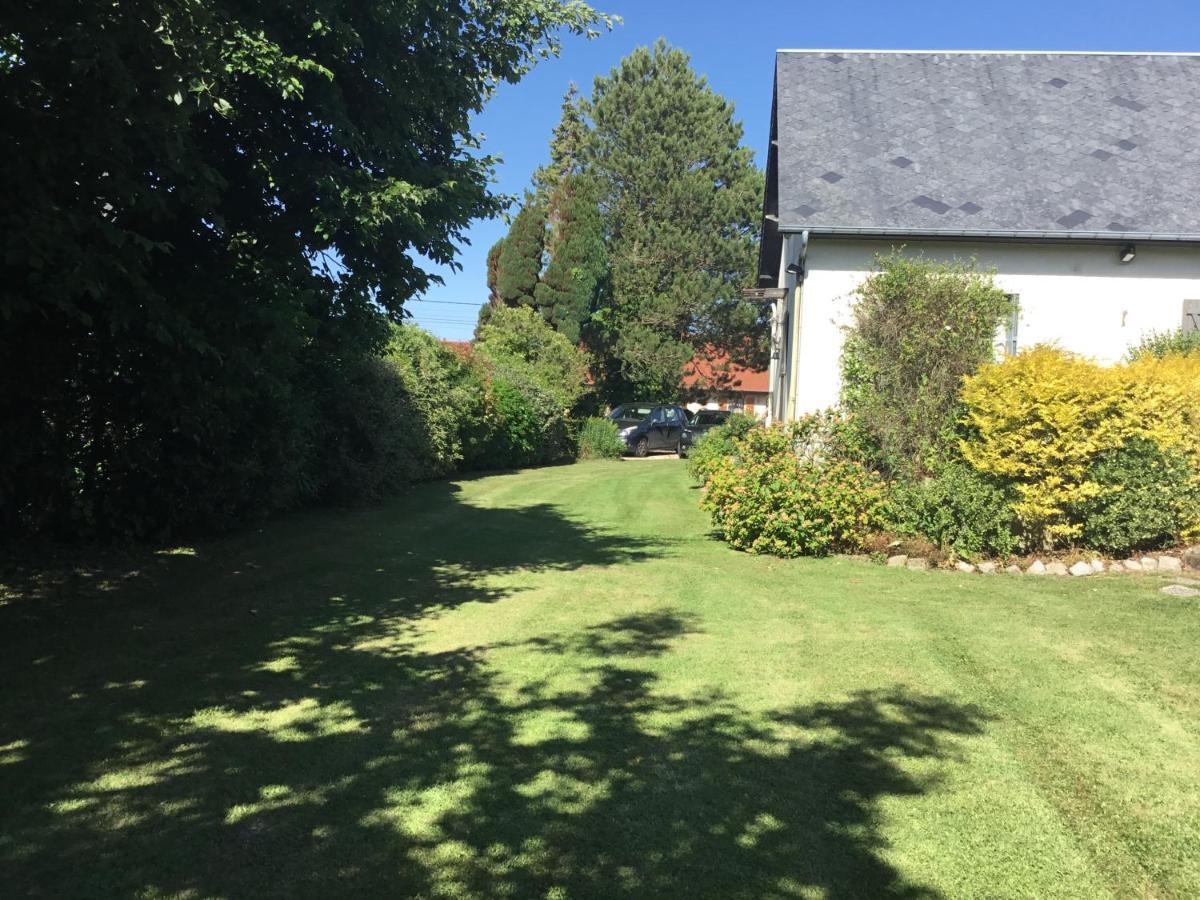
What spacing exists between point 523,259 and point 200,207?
95.0 ft

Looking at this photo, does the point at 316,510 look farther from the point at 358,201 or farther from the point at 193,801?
the point at 193,801

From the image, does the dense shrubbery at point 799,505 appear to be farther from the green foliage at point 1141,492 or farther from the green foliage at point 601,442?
the green foliage at point 601,442

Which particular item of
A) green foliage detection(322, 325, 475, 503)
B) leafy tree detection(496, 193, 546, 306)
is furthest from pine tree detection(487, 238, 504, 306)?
green foliage detection(322, 325, 475, 503)

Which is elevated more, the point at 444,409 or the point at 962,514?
the point at 444,409

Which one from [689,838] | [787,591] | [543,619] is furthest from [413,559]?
[689,838]

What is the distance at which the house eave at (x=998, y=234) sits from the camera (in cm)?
A: 1142

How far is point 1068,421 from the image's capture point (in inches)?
336

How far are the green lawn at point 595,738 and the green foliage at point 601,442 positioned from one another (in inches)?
740

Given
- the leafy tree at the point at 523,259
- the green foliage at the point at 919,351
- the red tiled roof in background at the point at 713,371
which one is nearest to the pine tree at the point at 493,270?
the leafy tree at the point at 523,259

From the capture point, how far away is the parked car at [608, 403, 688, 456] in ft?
92.3

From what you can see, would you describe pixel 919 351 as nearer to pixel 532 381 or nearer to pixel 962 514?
pixel 962 514

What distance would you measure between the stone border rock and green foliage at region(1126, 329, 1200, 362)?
125 inches

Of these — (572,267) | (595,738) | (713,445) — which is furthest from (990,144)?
(572,267)

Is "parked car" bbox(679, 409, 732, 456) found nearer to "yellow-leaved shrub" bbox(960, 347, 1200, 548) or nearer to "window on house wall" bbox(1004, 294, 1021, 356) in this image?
"window on house wall" bbox(1004, 294, 1021, 356)
